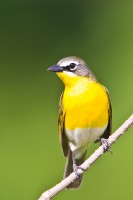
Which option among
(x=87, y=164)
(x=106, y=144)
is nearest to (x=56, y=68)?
(x=106, y=144)

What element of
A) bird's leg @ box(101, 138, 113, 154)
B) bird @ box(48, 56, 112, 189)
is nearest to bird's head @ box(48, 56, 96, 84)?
bird @ box(48, 56, 112, 189)

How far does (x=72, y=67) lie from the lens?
269 centimetres

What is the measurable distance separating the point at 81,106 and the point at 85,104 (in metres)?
0.02

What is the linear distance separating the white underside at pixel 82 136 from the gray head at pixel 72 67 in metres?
0.19

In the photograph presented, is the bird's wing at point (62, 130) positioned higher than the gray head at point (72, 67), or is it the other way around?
the gray head at point (72, 67)

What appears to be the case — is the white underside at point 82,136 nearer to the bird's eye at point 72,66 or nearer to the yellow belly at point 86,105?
the yellow belly at point 86,105

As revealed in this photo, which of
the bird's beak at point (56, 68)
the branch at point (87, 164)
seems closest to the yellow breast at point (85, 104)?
the bird's beak at point (56, 68)

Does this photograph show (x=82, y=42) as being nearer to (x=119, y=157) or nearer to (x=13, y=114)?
(x=13, y=114)

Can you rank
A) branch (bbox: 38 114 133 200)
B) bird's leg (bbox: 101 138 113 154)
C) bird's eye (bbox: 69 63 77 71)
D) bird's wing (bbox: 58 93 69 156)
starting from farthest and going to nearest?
bird's wing (bbox: 58 93 69 156), bird's eye (bbox: 69 63 77 71), bird's leg (bbox: 101 138 113 154), branch (bbox: 38 114 133 200)

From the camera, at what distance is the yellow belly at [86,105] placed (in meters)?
2.67

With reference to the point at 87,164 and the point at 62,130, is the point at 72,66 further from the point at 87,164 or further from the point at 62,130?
the point at 87,164

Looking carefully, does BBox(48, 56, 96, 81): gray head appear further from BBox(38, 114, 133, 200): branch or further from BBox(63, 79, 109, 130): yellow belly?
BBox(38, 114, 133, 200): branch

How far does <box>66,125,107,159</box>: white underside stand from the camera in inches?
108

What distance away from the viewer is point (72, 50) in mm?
3918
